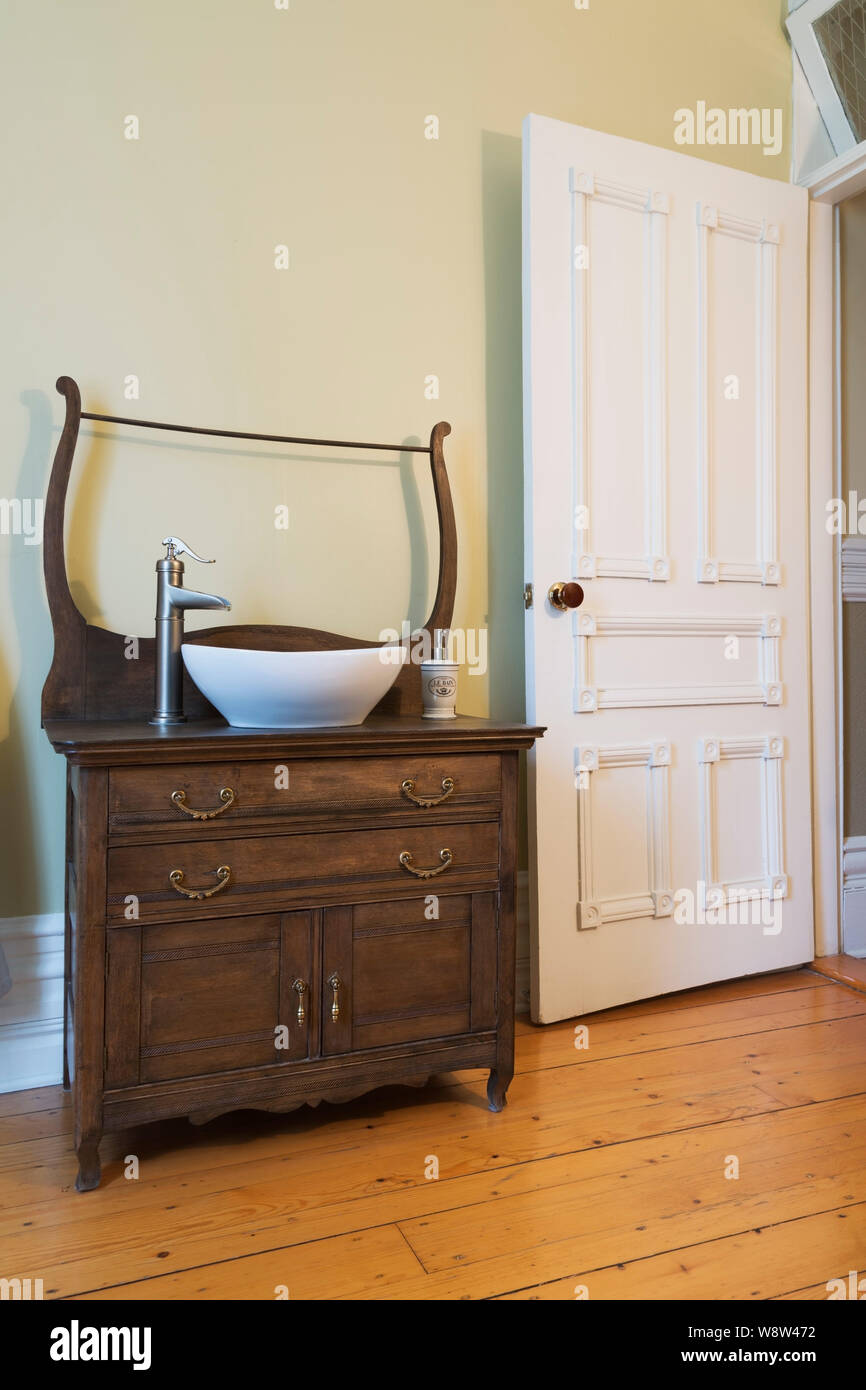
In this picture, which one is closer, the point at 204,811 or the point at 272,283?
the point at 204,811

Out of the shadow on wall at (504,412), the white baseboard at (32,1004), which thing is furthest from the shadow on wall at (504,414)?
the white baseboard at (32,1004)

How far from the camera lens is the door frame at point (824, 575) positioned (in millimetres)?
2570

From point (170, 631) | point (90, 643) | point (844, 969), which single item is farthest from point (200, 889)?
point (844, 969)

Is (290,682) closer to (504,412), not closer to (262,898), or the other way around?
(262,898)

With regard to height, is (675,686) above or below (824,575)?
below

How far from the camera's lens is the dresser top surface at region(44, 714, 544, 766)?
1394 millimetres

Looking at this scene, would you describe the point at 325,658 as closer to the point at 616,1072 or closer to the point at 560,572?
the point at 560,572

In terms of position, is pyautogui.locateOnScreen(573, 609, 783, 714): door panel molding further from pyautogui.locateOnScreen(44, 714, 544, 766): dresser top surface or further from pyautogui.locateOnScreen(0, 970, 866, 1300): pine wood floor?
pyautogui.locateOnScreen(0, 970, 866, 1300): pine wood floor

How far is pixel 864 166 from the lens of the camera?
2.40 metres

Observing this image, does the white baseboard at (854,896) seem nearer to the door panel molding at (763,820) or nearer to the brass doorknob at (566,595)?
the door panel molding at (763,820)

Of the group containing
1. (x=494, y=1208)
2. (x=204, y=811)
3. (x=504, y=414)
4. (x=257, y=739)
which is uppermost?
(x=504, y=414)

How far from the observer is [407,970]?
1623 millimetres

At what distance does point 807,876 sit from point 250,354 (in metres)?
1.93

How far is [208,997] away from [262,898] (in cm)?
17
